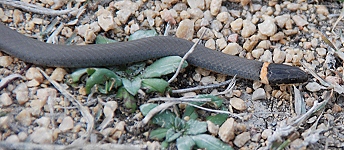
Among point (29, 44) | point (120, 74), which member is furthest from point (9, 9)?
point (120, 74)

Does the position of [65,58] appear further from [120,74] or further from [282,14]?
[282,14]

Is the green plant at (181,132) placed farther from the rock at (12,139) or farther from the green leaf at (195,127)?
the rock at (12,139)

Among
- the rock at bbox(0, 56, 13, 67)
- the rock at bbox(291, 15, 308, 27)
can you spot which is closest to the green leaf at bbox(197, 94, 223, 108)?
the rock at bbox(291, 15, 308, 27)

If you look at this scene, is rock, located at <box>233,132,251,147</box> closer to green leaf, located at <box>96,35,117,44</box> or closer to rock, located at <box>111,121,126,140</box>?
rock, located at <box>111,121,126,140</box>

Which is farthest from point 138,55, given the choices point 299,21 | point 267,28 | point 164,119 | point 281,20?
point 299,21

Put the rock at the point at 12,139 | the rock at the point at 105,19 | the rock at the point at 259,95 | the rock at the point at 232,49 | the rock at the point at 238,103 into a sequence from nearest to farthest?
the rock at the point at 12,139
the rock at the point at 238,103
the rock at the point at 259,95
the rock at the point at 105,19
the rock at the point at 232,49

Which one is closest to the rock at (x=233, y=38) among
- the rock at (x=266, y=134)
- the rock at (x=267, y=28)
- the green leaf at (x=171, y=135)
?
the rock at (x=267, y=28)
